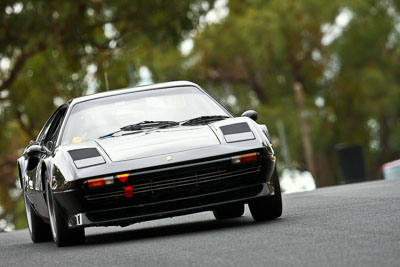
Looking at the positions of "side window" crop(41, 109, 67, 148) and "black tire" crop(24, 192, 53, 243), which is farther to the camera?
"black tire" crop(24, 192, 53, 243)

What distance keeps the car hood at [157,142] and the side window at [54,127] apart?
3.92 feet

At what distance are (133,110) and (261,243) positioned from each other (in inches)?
131

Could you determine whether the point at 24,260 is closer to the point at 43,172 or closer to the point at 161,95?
the point at 43,172

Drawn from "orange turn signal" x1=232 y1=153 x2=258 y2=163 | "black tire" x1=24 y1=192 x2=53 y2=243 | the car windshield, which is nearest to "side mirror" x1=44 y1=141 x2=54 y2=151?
the car windshield

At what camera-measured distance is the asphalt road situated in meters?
6.81

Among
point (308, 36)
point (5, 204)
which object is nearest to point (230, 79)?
point (308, 36)

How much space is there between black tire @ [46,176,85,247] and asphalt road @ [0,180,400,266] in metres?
0.11

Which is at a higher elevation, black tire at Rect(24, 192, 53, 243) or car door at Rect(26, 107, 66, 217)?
car door at Rect(26, 107, 66, 217)

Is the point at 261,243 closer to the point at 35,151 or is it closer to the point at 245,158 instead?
the point at 245,158

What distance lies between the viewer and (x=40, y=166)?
10.7 metres

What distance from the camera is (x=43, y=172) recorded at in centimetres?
1059

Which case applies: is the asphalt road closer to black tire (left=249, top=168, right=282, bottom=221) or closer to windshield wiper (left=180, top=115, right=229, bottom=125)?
black tire (left=249, top=168, right=282, bottom=221)

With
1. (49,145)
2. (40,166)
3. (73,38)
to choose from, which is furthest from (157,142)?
(73,38)

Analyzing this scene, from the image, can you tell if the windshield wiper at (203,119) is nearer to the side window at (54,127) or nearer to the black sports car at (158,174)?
the black sports car at (158,174)
